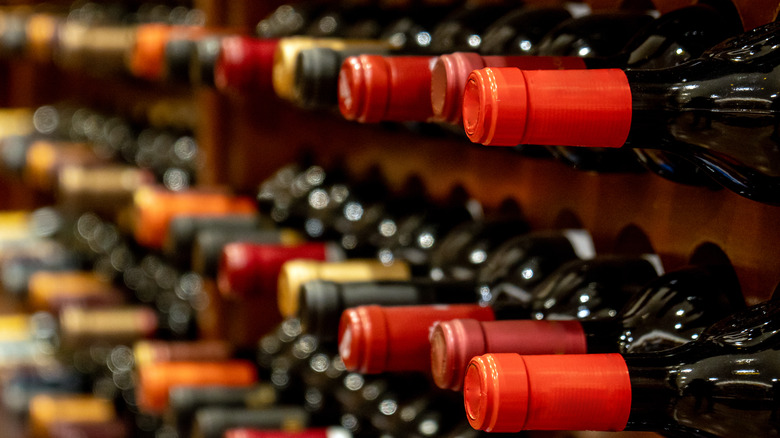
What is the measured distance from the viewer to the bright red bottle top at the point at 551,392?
0.35 m

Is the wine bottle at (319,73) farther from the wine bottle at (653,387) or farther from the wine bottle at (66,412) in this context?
the wine bottle at (66,412)

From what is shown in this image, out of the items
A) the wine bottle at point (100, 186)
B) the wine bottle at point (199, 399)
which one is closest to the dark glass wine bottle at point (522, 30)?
the wine bottle at point (199, 399)

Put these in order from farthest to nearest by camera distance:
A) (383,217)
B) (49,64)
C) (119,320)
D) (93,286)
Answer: (49,64), (93,286), (119,320), (383,217)

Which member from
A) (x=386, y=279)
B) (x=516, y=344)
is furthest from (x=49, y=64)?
(x=516, y=344)

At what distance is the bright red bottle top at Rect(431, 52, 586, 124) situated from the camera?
41 cm

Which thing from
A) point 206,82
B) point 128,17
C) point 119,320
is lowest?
point 119,320

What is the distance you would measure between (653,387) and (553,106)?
110mm

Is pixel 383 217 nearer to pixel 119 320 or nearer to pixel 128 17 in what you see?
pixel 119 320

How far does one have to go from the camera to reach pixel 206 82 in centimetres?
87

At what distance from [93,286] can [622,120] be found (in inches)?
46.0

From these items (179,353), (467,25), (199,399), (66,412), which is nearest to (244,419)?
(199,399)

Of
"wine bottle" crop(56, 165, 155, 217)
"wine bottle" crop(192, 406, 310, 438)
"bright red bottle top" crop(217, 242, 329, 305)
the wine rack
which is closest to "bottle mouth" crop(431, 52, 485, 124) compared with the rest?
the wine rack

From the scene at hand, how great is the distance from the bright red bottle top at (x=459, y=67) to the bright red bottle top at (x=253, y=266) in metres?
0.31

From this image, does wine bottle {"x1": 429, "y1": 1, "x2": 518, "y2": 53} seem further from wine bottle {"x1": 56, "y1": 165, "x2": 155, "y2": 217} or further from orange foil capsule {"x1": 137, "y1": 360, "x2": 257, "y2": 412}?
Answer: wine bottle {"x1": 56, "y1": 165, "x2": 155, "y2": 217}
